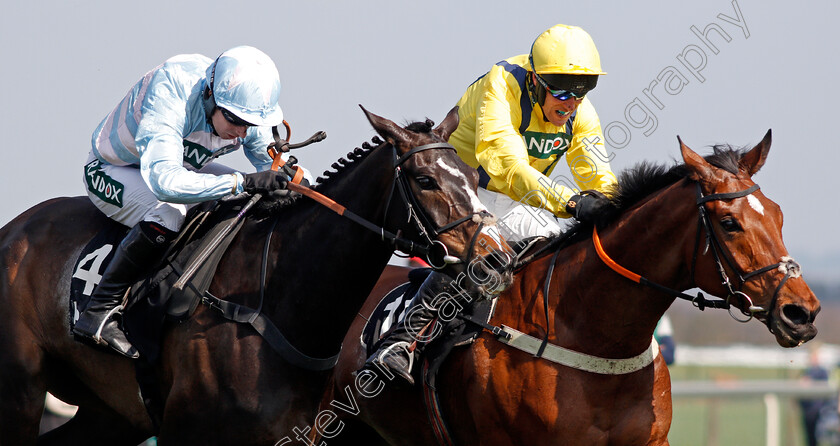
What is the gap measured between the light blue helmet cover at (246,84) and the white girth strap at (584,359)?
172 centimetres

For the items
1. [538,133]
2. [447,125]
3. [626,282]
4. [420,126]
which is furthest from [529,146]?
[420,126]

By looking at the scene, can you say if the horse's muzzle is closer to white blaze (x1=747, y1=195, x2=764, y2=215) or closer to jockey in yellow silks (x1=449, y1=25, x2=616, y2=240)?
white blaze (x1=747, y1=195, x2=764, y2=215)

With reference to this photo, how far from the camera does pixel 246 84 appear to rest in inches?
182

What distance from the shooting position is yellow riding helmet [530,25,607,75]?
547 centimetres

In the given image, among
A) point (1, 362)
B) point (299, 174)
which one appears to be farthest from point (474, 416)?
point (1, 362)

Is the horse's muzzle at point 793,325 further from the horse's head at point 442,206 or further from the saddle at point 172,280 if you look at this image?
the saddle at point 172,280

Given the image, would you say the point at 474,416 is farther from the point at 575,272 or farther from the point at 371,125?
the point at 371,125

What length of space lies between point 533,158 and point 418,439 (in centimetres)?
187

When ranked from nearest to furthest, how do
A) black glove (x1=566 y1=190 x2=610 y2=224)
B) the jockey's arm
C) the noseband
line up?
1. the noseband
2. the jockey's arm
3. black glove (x1=566 y1=190 x2=610 y2=224)

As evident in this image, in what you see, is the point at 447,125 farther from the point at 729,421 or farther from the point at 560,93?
the point at 729,421

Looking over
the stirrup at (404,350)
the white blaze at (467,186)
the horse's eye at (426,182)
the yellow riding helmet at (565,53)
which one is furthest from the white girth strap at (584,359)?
the yellow riding helmet at (565,53)

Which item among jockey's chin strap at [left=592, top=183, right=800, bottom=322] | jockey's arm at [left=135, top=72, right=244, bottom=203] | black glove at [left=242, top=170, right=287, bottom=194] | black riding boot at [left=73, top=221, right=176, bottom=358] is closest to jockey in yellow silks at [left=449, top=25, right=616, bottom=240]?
jockey's chin strap at [left=592, top=183, right=800, bottom=322]

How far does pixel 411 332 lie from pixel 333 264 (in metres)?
0.95

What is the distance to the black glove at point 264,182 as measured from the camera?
4621 millimetres
